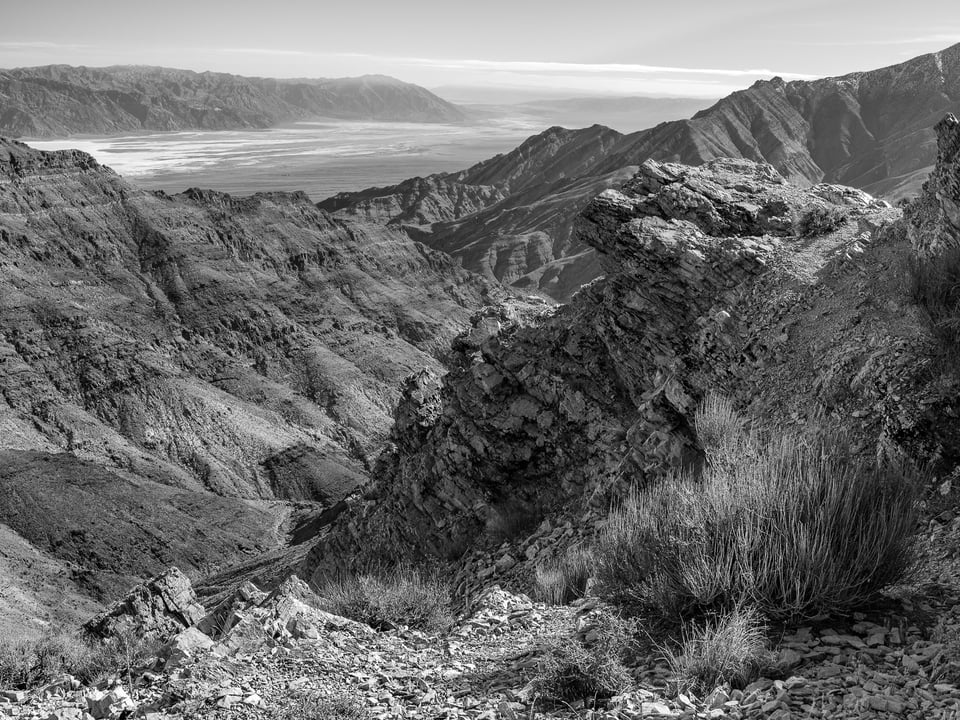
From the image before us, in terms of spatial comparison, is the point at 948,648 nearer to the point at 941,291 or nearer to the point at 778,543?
the point at 778,543

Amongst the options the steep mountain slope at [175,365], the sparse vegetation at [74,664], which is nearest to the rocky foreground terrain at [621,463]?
the sparse vegetation at [74,664]

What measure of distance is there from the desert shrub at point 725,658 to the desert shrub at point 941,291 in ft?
16.3

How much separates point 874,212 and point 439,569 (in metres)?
12.6

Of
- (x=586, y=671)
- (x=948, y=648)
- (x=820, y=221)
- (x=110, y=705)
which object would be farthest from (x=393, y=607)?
(x=820, y=221)

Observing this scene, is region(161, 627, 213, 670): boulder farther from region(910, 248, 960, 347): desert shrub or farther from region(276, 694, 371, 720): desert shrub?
region(910, 248, 960, 347): desert shrub

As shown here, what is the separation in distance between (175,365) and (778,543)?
9687cm

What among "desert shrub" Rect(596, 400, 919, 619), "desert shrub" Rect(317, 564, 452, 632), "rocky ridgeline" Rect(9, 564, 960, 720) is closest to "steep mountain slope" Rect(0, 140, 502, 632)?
"desert shrub" Rect(317, 564, 452, 632)

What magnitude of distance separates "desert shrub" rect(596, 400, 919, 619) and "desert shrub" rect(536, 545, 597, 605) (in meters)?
2.07

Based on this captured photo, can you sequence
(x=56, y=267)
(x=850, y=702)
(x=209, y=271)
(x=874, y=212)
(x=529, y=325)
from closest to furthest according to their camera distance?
1. (x=850, y=702)
2. (x=874, y=212)
3. (x=529, y=325)
4. (x=56, y=267)
5. (x=209, y=271)

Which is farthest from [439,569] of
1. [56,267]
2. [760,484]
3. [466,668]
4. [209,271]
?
[209,271]

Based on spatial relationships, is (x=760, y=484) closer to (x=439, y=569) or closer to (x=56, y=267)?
(x=439, y=569)

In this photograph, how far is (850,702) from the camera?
474 centimetres

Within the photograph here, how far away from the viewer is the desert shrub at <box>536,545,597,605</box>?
9047 mm

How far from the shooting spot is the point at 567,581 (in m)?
9.45
